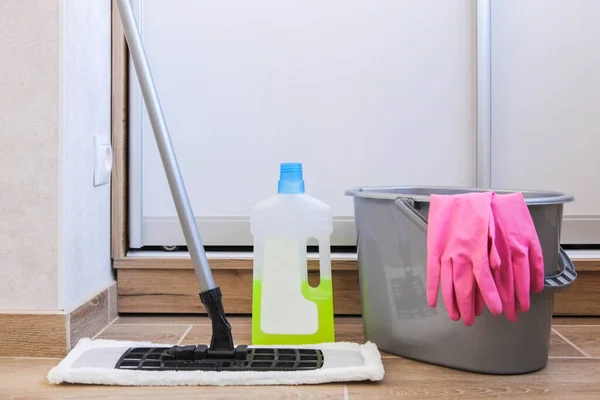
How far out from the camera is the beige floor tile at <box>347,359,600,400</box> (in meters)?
0.92

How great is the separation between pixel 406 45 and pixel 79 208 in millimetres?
686

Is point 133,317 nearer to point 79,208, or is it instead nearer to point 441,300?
point 79,208

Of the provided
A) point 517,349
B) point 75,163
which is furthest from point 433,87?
point 75,163

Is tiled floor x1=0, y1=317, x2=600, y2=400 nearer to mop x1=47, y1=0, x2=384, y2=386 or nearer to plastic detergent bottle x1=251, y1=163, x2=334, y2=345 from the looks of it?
mop x1=47, y1=0, x2=384, y2=386

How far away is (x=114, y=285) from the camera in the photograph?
1.34m

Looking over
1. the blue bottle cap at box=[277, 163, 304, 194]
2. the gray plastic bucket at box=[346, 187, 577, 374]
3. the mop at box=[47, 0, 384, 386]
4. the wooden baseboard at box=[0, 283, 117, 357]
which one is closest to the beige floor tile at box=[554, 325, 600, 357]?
the gray plastic bucket at box=[346, 187, 577, 374]

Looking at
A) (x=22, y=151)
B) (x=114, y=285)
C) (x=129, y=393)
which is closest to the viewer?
(x=129, y=393)

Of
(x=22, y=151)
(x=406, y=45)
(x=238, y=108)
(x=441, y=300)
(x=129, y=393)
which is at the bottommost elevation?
(x=129, y=393)

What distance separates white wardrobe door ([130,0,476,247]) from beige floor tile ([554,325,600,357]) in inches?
13.0

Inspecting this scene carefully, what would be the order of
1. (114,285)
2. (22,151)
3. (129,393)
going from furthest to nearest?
(114,285) → (22,151) → (129,393)

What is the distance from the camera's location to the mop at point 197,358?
3.11 feet

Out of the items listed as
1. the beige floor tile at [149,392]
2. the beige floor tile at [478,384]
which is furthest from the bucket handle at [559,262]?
the beige floor tile at [149,392]

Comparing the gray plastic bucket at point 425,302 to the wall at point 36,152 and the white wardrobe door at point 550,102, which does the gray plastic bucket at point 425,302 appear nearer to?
the white wardrobe door at point 550,102

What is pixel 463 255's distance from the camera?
903 mm
